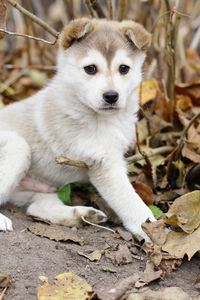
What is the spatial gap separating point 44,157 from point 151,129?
1218 mm

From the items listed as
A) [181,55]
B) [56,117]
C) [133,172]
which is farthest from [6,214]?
[181,55]

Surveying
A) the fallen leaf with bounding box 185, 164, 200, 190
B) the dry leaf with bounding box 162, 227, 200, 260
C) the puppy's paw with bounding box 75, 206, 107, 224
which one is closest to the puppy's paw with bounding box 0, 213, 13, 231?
the puppy's paw with bounding box 75, 206, 107, 224

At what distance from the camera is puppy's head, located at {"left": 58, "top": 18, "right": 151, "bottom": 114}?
423 centimetres

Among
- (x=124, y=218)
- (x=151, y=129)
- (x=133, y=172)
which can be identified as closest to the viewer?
(x=124, y=218)

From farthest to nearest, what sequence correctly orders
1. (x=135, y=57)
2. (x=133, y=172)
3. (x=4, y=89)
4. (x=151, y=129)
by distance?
(x=4, y=89), (x=151, y=129), (x=133, y=172), (x=135, y=57)

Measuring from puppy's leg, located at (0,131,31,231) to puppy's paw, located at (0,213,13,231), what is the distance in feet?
0.87

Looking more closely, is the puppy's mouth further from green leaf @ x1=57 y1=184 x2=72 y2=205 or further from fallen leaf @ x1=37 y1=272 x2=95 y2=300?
fallen leaf @ x1=37 y1=272 x2=95 y2=300

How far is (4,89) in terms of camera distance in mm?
6668

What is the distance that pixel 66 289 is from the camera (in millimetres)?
3385

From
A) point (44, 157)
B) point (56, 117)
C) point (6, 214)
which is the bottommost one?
point (6, 214)

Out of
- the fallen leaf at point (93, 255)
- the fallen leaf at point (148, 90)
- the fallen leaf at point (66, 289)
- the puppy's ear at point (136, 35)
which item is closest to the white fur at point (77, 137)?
the puppy's ear at point (136, 35)

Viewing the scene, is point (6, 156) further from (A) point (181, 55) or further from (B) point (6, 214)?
(A) point (181, 55)

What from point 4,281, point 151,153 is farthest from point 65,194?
point 4,281

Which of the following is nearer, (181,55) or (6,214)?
(6,214)
